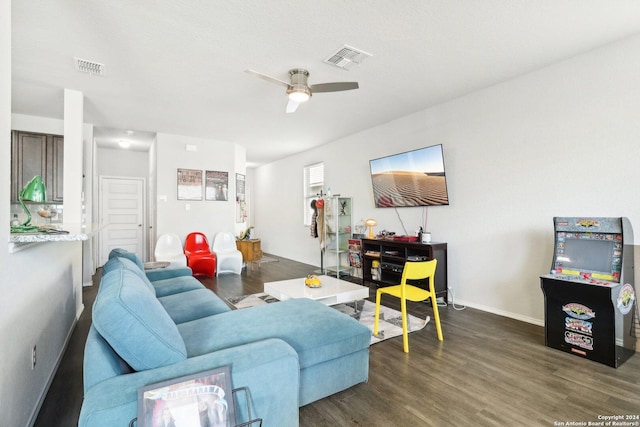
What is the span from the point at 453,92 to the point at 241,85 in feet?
8.67

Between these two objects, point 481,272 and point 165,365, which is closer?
point 165,365

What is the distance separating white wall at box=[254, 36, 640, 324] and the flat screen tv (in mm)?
144

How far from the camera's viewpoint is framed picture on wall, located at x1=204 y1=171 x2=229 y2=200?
19.7 ft

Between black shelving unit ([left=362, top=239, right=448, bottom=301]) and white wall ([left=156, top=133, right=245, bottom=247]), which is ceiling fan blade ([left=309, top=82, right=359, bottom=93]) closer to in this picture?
black shelving unit ([left=362, top=239, right=448, bottom=301])

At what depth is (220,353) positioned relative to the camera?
1.39m

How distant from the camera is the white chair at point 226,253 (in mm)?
5693

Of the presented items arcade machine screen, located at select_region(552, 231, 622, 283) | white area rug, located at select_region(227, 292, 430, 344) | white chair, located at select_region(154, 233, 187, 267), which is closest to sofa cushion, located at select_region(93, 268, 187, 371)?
white area rug, located at select_region(227, 292, 430, 344)

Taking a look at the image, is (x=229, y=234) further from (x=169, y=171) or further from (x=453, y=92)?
(x=453, y=92)

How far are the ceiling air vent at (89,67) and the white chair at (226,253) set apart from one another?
3.45 meters

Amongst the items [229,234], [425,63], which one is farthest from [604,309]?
[229,234]

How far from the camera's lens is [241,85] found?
3510 millimetres

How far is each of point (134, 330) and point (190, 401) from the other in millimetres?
376

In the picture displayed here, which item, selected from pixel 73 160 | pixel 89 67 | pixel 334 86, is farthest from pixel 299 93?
pixel 73 160

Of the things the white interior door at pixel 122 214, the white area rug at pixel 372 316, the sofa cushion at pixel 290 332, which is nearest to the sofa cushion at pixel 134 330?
the sofa cushion at pixel 290 332
